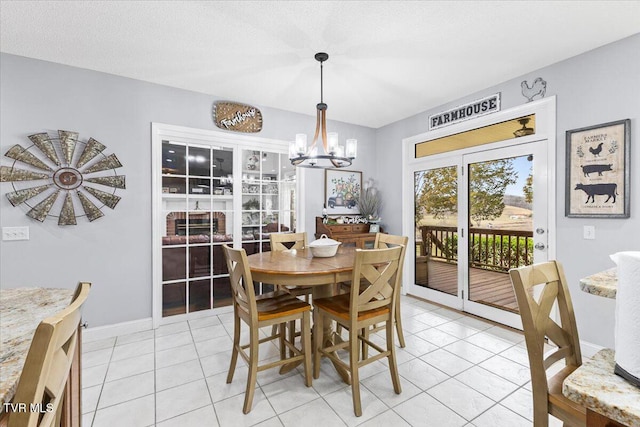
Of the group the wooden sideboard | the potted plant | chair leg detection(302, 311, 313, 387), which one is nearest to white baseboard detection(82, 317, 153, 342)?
chair leg detection(302, 311, 313, 387)

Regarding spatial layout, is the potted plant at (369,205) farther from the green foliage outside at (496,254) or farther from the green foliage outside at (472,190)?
the green foliage outside at (496,254)

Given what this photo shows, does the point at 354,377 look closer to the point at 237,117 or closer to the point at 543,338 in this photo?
the point at 543,338

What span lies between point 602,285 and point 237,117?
3.64 metres

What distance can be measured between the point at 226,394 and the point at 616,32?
405cm

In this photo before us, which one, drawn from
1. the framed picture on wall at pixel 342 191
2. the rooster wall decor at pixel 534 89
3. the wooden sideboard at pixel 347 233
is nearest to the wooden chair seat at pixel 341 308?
the wooden sideboard at pixel 347 233

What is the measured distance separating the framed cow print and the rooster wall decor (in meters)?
0.52

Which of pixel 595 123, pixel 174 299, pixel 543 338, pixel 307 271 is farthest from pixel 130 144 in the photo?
pixel 595 123

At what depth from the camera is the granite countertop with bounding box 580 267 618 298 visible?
3.00 ft

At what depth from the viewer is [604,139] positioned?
2434 mm

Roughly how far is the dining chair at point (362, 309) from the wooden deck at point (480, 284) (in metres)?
1.84

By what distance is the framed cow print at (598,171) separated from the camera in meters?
2.34

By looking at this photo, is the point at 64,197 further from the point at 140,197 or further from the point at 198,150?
the point at 198,150

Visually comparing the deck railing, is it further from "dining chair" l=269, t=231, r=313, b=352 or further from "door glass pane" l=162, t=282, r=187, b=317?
"door glass pane" l=162, t=282, r=187, b=317

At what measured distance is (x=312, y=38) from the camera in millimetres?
2354
